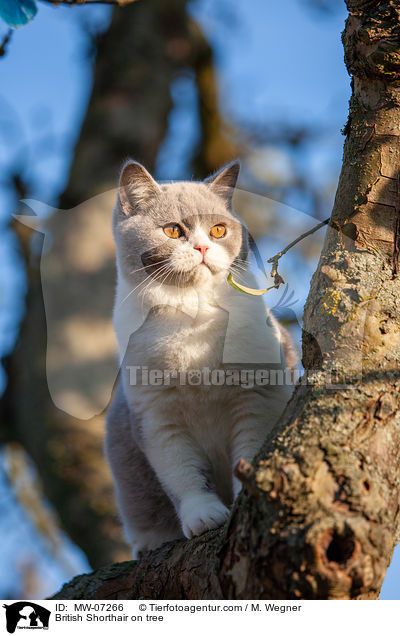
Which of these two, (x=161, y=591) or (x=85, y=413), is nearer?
(x=161, y=591)

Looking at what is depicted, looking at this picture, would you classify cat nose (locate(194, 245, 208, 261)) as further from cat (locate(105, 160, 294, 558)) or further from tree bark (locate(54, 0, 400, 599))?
tree bark (locate(54, 0, 400, 599))

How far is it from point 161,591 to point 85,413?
2.03 m

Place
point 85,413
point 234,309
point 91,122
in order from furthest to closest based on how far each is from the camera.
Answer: point 91,122 → point 85,413 → point 234,309

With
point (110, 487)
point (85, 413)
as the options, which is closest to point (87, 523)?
point (110, 487)

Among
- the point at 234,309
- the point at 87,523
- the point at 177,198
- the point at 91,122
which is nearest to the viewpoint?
the point at 234,309

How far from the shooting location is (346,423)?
1312 mm

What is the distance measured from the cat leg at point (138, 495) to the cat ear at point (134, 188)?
89 centimetres

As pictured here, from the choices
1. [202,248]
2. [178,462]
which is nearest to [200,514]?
[178,462]

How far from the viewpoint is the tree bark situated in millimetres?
1188

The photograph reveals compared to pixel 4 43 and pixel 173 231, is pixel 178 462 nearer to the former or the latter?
pixel 173 231

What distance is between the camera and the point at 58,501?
425 cm

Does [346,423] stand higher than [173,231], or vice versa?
[173,231]
